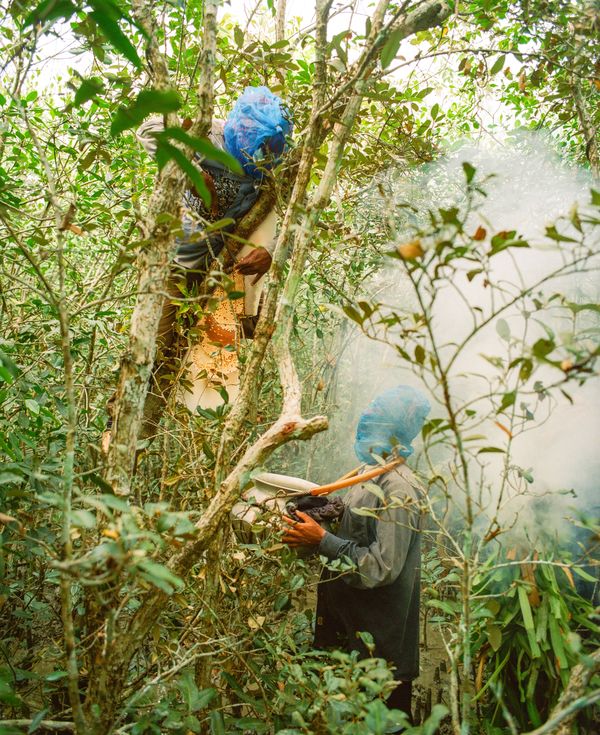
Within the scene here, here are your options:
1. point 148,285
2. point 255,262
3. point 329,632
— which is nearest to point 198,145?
point 148,285

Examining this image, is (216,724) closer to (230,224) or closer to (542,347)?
(542,347)

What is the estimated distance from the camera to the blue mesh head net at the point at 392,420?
2516mm

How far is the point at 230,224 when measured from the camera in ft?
6.64

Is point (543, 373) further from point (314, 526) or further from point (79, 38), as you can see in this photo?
point (79, 38)

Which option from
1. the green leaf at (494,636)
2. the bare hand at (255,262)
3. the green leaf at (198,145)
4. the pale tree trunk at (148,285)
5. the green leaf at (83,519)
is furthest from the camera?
→ the green leaf at (494,636)

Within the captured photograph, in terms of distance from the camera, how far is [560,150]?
429 cm

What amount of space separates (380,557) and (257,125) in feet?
5.75

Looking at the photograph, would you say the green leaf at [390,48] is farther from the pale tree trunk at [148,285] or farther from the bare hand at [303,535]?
the bare hand at [303,535]

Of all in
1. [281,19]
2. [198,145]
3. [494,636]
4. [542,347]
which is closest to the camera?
[198,145]

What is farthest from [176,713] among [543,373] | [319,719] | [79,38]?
[543,373]

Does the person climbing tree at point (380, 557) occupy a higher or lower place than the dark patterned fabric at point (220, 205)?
lower

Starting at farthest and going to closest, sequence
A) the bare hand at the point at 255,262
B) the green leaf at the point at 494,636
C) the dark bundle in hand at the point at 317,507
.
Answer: the green leaf at the point at 494,636, the dark bundle in hand at the point at 317,507, the bare hand at the point at 255,262

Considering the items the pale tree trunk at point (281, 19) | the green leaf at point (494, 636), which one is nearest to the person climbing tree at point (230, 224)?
the green leaf at point (494, 636)

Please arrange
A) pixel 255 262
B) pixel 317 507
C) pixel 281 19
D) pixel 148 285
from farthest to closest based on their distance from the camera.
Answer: pixel 281 19 → pixel 317 507 → pixel 255 262 → pixel 148 285
